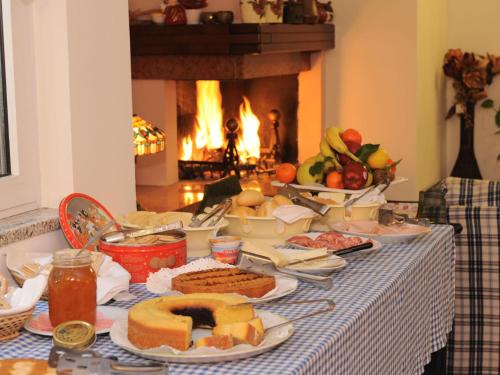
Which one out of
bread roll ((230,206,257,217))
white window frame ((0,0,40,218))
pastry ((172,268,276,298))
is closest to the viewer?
pastry ((172,268,276,298))

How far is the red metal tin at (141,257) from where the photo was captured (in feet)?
6.87

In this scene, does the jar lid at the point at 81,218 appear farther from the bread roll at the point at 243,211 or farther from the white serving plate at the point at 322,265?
the white serving plate at the point at 322,265

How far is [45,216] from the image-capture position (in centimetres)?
230

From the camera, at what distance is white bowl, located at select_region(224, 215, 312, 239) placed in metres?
2.49

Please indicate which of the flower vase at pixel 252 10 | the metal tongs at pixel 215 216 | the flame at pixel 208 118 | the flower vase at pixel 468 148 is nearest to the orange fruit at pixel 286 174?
the metal tongs at pixel 215 216

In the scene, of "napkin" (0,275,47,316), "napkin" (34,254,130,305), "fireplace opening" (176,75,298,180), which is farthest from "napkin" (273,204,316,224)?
"fireplace opening" (176,75,298,180)

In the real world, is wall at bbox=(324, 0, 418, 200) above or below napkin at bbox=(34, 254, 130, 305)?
above

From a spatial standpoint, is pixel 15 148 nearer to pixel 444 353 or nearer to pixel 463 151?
pixel 444 353

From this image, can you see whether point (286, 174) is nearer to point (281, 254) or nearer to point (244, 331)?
point (281, 254)

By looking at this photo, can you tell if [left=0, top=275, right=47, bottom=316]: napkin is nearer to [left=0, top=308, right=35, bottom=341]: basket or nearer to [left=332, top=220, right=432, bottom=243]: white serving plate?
[left=0, top=308, right=35, bottom=341]: basket

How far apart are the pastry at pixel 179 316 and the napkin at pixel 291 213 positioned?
766mm

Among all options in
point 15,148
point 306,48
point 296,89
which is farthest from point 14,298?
point 296,89

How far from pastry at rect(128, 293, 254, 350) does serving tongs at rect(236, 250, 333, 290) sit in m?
0.30

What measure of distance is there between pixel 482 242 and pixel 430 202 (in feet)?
0.75
